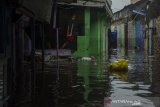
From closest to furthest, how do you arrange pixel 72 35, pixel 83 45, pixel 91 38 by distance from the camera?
pixel 72 35 → pixel 83 45 → pixel 91 38

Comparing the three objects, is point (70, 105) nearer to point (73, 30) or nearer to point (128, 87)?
point (128, 87)

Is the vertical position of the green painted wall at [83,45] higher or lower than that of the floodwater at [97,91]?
higher

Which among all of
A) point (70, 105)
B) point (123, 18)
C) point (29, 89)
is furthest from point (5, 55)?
point (123, 18)

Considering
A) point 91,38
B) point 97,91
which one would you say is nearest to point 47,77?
Answer: point 97,91

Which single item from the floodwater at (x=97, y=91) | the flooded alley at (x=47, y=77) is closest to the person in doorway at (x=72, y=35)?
the flooded alley at (x=47, y=77)

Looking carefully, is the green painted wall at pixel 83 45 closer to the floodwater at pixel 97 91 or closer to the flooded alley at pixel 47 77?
the flooded alley at pixel 47 77

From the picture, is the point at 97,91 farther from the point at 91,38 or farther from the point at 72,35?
the point at 91,38

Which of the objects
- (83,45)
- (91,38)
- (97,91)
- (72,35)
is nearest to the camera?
(97,91)

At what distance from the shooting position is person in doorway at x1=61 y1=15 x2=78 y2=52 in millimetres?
30094

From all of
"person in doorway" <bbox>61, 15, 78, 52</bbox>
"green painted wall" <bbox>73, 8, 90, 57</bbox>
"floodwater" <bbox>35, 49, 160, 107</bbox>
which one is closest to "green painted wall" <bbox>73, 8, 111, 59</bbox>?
"green painted wall" <bbox>73, 8, 90, 57</bbox>

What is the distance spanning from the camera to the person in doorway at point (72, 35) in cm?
3009

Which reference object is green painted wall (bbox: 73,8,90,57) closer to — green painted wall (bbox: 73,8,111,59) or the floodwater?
→ green painted wall (bbox: 73,8,111,59)

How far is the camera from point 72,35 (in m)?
30.7

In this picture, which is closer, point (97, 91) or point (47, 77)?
point (97, 91)
